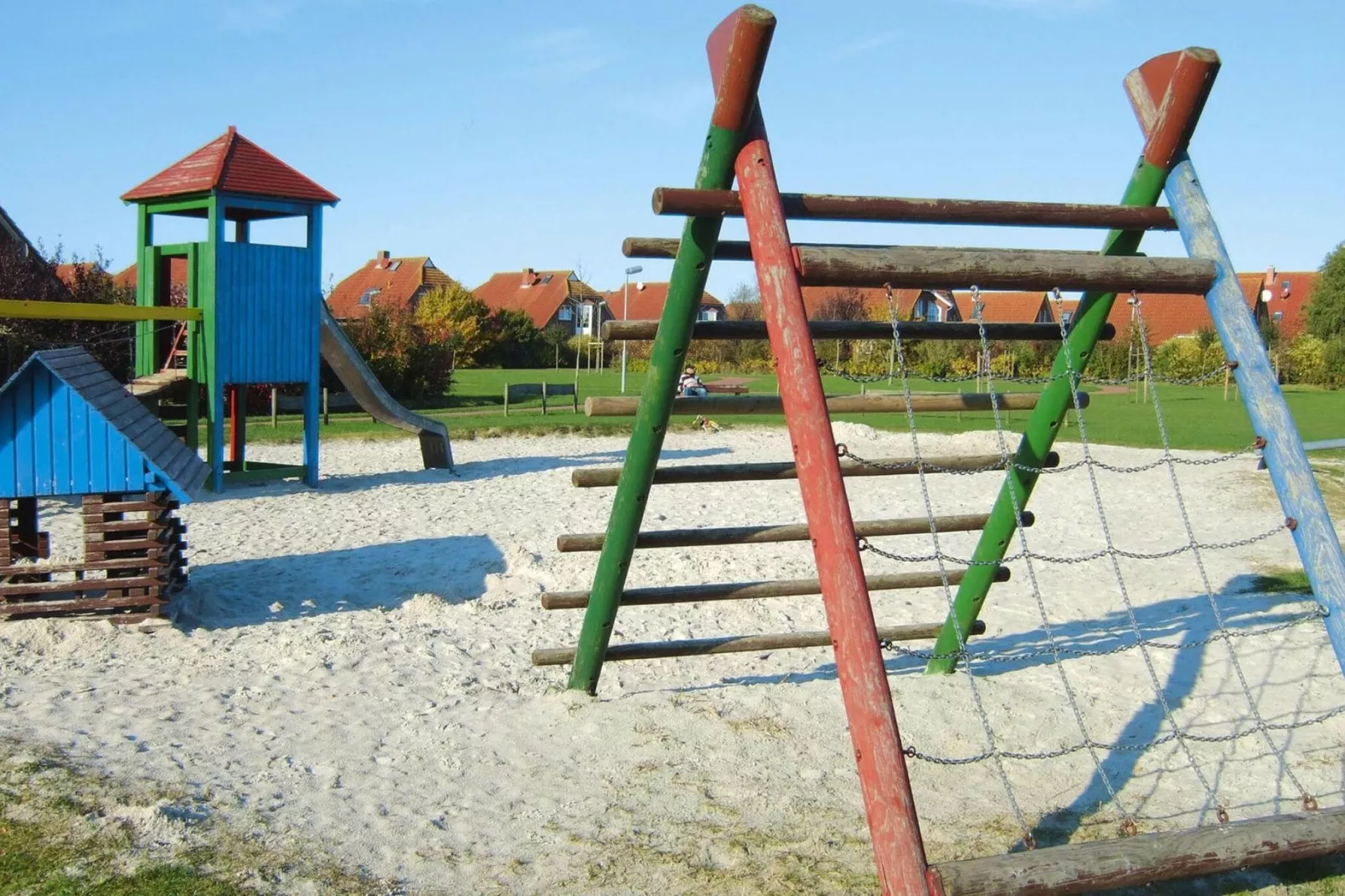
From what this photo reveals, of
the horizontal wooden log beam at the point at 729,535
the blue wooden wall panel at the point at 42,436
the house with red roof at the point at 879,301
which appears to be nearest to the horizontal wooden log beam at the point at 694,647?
the horizontal wooden log beam at the point at 729,535

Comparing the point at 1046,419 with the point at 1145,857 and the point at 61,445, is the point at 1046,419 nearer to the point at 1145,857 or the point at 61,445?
the point at 1145,857

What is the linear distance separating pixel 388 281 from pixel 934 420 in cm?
4722

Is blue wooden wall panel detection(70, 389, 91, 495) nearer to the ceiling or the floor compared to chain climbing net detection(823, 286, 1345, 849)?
nearer to the ceiling

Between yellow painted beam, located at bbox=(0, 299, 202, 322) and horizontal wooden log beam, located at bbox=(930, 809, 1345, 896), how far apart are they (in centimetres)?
883

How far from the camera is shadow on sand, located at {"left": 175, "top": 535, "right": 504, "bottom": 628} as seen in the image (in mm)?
7113

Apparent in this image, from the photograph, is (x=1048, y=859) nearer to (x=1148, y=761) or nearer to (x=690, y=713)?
(x=1148, y=761)

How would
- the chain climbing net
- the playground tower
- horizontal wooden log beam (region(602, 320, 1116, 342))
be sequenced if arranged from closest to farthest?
the chain climbing net
horizontal wooden log beam (region(602, 320, 1116, 342))
the playground tower

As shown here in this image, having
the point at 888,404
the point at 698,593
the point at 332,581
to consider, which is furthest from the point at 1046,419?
the point at 332,581

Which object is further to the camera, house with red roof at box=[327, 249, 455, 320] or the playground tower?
house with red roof at box=[327, 249, 455, 320]

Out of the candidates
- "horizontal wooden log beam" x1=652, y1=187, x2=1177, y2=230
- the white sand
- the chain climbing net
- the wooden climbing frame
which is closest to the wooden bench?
the white sand

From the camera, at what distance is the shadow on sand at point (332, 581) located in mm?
7113

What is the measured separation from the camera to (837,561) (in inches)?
112

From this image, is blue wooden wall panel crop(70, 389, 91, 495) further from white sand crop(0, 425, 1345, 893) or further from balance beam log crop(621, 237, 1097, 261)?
balance beam log crop(621, 237, 1097, 261)

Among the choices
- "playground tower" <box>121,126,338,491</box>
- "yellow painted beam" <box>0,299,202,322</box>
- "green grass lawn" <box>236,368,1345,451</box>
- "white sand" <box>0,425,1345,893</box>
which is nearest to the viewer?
"white sand" <box>0,425,1345,893</box>
